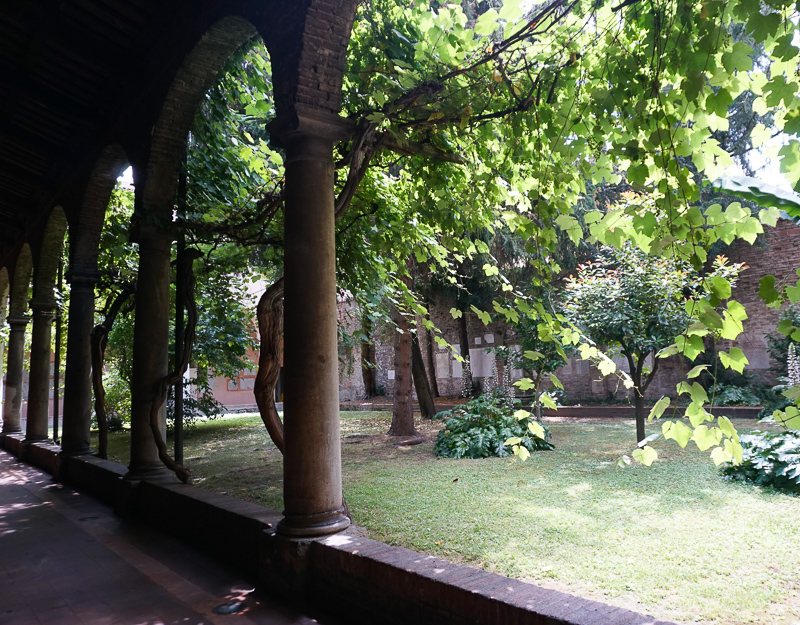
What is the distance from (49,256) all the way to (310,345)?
813 cm

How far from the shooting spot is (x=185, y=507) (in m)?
5.14

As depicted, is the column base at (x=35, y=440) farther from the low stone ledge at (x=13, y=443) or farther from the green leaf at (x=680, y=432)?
the green leaf at (x=680, y=432)

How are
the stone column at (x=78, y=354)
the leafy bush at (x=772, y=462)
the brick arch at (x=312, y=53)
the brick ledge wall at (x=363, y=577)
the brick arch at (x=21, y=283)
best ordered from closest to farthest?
the brick ledge wall at (x=363, y=577)
the brick arch at (x=312, y=53)
the leafy bush at (x=772, y=462)
the stone column at (x=78, y=354)
the brick arch at (x=21, y=283)

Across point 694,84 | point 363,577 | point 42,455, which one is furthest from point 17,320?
point 694,84

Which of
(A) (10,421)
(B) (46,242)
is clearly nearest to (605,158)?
(B) (46,242)

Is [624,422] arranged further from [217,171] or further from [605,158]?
[605,158]

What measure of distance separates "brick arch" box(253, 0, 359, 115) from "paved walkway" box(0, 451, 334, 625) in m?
3.13

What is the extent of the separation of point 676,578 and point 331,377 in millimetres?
2537

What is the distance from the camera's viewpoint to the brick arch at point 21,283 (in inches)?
438

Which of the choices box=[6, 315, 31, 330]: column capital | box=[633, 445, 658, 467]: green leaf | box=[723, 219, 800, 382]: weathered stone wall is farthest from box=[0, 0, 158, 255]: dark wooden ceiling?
box=[723, 219, 800, 382]: weathered stone wall

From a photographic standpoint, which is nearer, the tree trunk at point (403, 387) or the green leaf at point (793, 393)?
the green leaf at point (793, 393)

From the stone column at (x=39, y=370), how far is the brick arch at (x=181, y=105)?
586 centimetres

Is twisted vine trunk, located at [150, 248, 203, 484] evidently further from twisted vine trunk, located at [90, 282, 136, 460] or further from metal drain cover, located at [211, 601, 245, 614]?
metal drain cover, located at [211, 601, 245, 614]

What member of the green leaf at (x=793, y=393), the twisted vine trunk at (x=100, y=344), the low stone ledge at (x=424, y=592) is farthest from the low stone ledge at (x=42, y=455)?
the green leaf at (x=793, y=393)
